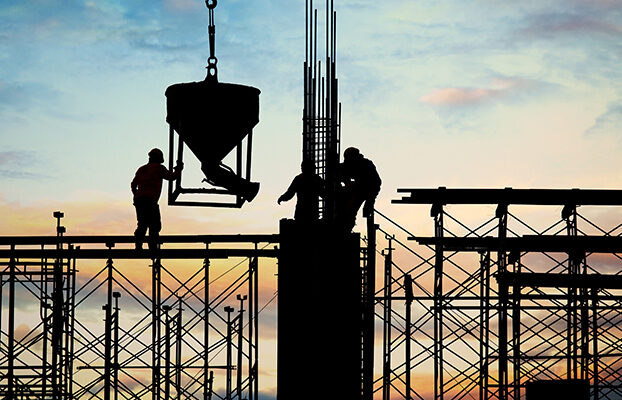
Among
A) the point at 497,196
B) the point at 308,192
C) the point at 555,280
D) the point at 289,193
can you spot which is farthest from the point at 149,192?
the point at 555,280

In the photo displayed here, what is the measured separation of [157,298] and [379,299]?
5322 mm

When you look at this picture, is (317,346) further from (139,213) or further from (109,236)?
(109,236)

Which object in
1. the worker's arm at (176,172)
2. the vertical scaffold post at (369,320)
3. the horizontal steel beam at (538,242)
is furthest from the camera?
the horizontal steel beam at (538,242)

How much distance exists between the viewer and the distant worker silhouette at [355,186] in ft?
58.5

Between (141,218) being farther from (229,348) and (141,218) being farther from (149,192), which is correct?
(229,348)

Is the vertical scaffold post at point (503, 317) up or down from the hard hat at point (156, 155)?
down

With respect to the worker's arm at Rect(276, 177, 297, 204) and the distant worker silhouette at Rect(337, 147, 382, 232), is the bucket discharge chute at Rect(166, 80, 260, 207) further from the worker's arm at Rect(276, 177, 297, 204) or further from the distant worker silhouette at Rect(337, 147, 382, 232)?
the distant worker silhouette at Rect(337, 147, 382, 232)

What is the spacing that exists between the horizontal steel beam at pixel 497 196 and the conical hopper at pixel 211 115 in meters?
4.39

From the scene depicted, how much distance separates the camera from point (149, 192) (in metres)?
18.1

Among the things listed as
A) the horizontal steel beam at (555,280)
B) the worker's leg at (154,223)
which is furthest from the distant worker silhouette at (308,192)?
the horizontal steel beam at (555,280)

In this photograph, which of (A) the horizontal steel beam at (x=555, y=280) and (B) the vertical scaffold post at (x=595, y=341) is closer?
(A) the horizontal steel beam at (x=555, y=280)

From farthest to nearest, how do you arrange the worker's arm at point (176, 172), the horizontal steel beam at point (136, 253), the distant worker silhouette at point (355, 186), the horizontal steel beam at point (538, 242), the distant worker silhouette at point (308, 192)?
1. the horizontal steel beam at point (136, 253)
2. the horizontal steel beam at point (538, 242)
3. the distant worker silhouette at point (355, 186)
4. the distant worker silhouette at point (308, 192)
5. the worker's arm at point (176, 172)

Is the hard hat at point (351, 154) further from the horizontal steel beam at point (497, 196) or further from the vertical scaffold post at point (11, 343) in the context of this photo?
the vertical scaffold post at point (11, 343)

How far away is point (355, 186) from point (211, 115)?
3556 mm
